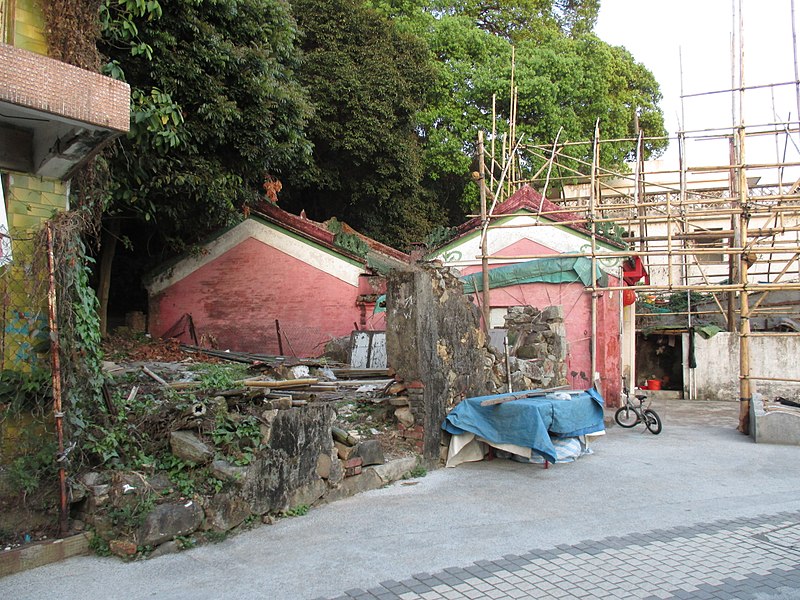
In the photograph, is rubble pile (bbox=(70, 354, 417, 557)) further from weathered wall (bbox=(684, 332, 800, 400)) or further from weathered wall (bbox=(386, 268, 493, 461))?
weathered wall (bbox=(684, 332, 800, 400))

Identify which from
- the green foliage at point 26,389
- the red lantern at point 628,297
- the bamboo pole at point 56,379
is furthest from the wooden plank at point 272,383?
the red lantern at point 628,297

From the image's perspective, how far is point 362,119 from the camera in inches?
684

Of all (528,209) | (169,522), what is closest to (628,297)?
(528,209)

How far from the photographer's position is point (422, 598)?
4516mm

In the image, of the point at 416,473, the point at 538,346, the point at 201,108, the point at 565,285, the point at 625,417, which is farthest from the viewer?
the point at 565,285

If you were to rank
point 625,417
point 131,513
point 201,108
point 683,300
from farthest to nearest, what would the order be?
point 683,300, point 625,417, point 201,108, point 131,513

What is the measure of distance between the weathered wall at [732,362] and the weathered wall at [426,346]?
11.4 metres

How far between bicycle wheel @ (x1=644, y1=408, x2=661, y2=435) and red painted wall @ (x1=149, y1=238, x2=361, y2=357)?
668 cm

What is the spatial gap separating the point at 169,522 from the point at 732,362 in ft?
52.9

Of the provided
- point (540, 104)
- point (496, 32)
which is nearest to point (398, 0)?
point (496, 32)

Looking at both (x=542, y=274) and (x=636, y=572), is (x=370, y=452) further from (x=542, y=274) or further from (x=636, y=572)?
(x=542, y=274)

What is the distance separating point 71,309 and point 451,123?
54.2 ft

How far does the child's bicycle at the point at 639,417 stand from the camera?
1152 centimetres

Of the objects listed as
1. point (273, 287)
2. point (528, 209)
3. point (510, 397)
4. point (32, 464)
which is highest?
point (528, 209)
